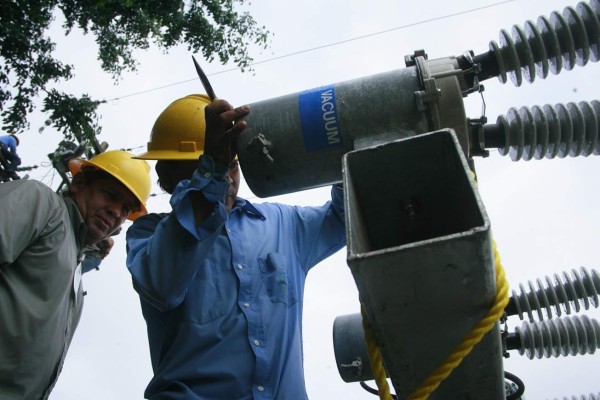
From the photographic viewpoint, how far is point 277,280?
6.89 ft

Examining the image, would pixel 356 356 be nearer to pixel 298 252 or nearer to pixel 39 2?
pixel 298 252

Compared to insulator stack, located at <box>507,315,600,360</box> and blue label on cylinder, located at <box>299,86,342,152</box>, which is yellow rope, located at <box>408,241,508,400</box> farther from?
insulator stack, located at <box>507,315,600,360</box>

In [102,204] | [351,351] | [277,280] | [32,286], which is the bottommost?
[351,351]

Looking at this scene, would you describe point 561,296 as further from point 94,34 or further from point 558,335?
point 94,34

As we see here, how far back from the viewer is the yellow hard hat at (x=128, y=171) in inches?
137

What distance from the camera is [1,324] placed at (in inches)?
83.5

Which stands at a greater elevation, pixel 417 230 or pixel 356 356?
pixel 417 230

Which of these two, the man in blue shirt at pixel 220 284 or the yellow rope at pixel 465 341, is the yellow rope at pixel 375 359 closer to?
the yellow rope at pixel 465 341

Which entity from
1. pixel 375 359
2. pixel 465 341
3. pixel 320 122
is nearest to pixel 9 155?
pixel 320 122

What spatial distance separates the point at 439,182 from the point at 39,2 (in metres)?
4.51

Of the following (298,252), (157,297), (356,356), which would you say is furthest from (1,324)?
(356,356)

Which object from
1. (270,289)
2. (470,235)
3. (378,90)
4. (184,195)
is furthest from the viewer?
(270,289)

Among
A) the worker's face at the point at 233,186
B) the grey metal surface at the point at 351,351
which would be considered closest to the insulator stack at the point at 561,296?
the grey metal surface at the point at 351,351

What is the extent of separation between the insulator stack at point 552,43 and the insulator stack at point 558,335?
105 cm
